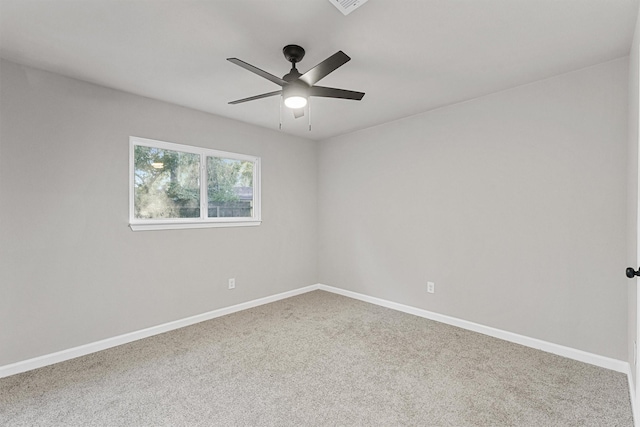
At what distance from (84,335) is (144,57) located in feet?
7.77

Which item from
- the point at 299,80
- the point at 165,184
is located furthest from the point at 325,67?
the point at 165,184

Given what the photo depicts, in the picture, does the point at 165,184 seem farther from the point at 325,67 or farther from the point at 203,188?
the point at 325,67

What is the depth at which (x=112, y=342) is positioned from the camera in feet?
9.20

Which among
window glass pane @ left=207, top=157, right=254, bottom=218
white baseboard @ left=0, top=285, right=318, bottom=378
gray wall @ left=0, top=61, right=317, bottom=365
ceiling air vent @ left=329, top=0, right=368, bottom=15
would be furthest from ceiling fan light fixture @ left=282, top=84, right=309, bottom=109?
white baseboard @ left=0, top=285, right=318, bottom=378

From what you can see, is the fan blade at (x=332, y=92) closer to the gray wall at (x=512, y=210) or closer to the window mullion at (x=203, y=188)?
the gray wall at (x=512, y=210)

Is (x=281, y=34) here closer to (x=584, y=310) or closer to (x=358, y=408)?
(x=358, y=408)

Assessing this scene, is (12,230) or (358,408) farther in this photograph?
(12,230)

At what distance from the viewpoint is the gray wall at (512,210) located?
2.37 metres

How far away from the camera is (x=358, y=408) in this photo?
6.29 ft

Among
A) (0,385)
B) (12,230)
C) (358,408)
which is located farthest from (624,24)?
(0,385)

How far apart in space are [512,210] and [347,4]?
7.59 feet

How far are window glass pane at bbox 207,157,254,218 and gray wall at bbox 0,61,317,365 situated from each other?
0.21 metres

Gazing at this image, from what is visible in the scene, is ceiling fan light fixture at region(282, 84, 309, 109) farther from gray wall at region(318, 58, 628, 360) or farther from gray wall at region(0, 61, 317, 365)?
gray wall at region(318, 58, 628, 360)

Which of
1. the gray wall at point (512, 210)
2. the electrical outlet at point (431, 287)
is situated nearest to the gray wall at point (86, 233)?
the gray wall at point (512, 210)
